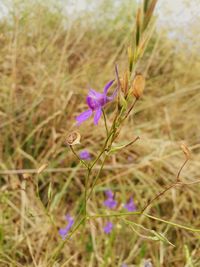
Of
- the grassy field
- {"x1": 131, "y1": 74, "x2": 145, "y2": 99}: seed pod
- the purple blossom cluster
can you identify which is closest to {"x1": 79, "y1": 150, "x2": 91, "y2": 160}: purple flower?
the grassy field

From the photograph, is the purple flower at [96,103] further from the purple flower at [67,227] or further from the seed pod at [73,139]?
the purple flower at [67,227]

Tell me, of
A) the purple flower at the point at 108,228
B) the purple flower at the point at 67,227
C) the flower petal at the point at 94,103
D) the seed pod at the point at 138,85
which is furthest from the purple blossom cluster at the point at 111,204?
the seed pod at the point at 138,85

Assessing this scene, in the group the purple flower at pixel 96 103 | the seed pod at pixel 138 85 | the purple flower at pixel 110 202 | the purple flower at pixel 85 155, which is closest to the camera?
the seed pod at pixel 138 85

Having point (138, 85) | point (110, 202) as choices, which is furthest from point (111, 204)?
point (138, 85)

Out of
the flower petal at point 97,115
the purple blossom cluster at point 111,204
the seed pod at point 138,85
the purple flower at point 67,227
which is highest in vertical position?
the purple blossom cluster at point 111,204

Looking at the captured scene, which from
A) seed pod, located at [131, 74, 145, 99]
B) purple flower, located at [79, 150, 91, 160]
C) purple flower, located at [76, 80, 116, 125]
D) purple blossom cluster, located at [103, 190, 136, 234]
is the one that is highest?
purple flower, located at [79, 150, 91, 160]

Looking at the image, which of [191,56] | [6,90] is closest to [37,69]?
[6,90]

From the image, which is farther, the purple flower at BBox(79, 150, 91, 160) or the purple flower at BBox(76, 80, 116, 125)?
the purple flower at BBox(79, 150, 91, 160)

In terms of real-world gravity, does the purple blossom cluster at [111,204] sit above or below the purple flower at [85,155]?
below

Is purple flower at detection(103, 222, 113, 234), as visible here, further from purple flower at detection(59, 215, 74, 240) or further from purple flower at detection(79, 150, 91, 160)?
purple flower at detection(79, 150, 91, 160)

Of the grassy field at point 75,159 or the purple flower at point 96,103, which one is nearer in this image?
the purple flower at point 96,103
